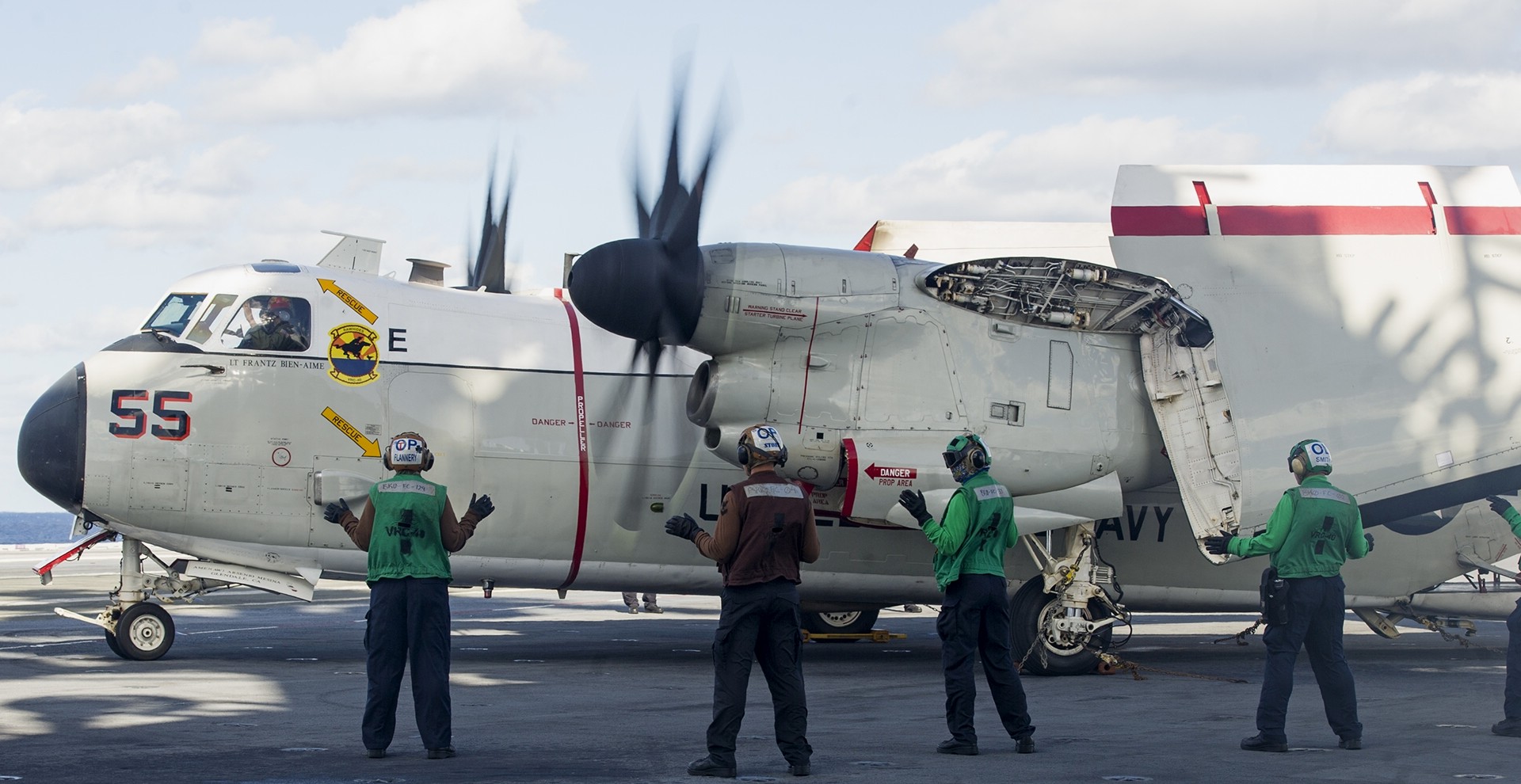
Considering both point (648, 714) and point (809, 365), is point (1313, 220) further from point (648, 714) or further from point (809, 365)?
point (648, 714)

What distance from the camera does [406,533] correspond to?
8.39 meters

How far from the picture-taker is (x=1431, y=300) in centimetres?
1416

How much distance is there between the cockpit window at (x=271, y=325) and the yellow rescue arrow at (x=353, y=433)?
70 cm

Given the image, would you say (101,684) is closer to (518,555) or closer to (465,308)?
(518,555)

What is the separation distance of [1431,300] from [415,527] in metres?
10.6

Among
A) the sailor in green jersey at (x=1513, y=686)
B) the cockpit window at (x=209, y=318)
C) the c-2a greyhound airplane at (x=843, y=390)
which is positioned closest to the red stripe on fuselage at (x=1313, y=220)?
the c-2a greyhound airplane at (x=843, y=390)

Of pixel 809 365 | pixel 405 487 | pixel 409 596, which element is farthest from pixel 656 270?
pixel 409 596

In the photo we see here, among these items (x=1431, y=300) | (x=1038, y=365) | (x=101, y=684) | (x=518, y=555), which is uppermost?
(x=1431, y=300)

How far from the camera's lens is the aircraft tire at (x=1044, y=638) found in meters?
13.5

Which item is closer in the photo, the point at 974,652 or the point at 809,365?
the point at 974,652

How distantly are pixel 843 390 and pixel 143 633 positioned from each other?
7.07 m

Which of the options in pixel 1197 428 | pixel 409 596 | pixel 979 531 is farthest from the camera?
pixel 1197 428

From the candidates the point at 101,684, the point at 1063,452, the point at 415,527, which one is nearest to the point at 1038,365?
the point at 1063,452

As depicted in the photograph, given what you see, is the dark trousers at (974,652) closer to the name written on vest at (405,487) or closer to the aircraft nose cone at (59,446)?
the name written on vest at (405,487)
